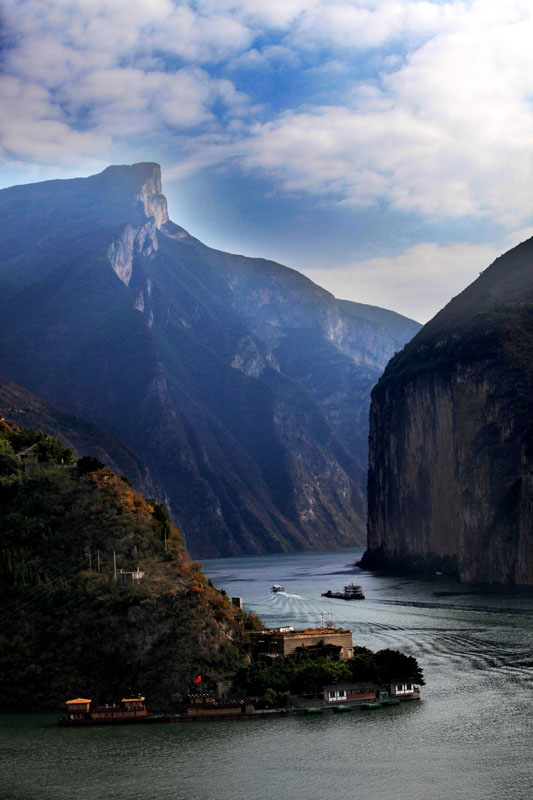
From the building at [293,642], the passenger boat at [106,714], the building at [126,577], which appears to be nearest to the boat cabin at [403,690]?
the building at [293,642]

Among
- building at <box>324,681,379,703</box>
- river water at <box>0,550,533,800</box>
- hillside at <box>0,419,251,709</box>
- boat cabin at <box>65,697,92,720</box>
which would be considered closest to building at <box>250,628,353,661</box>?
hillside at <box>0,419,251,709</box>

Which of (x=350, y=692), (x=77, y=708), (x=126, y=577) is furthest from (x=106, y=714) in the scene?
(x=350, y=692)

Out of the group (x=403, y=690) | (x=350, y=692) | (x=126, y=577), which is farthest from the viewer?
(x=126, y=577)

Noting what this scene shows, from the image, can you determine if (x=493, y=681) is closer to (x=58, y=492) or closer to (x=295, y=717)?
(x=295, y=717)

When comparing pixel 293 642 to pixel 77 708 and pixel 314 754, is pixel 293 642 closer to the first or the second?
pixel 77 708

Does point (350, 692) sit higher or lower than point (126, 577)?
lower

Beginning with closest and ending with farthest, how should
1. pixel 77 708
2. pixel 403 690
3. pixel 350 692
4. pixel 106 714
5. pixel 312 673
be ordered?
pixel 106 714, pixel 77 708, pixel 350 692, pixel 312 673, pixel 403 690

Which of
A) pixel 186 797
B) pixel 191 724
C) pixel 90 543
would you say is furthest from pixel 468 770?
pixel 90 543

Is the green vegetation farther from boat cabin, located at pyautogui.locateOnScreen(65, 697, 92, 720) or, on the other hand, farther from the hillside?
boat cabin, located at pyautogui.locateOnScreen(65, 697, 92, 720)
